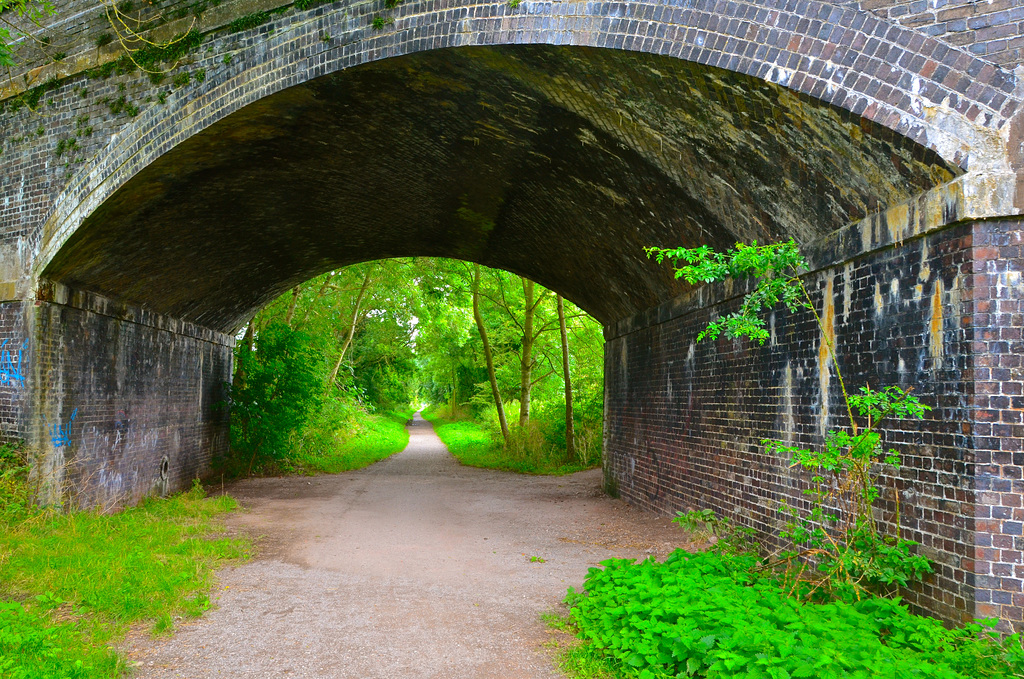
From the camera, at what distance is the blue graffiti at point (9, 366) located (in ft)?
27.9

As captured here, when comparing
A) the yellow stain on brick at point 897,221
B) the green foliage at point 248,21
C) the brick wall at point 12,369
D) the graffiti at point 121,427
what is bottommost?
the graffiti at point 121,427

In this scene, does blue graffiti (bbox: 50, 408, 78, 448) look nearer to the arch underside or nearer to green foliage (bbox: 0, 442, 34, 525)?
green foliage (bbox: 0, 442, 34, 525)

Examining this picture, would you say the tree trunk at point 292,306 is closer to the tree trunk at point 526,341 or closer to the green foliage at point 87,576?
the tree trunk at point 526,341

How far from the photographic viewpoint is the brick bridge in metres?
4.51

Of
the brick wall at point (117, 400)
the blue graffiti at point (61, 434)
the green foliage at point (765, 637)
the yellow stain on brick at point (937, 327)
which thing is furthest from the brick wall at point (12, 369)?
the yellow stain on brick at point (937, 327)

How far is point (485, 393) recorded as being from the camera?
2823 cm

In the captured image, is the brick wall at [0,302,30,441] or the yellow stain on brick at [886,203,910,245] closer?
the yellow stain on brick at [886,203,910,245]

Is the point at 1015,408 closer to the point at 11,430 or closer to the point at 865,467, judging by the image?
the point at 865,467

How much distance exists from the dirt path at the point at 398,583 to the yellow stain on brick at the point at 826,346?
2687mm

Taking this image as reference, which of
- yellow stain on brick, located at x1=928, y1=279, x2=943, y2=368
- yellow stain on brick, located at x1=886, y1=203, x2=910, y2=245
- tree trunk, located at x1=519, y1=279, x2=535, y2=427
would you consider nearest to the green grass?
tree trunk, located at x1=519, y1=279, x2=535, y2=427

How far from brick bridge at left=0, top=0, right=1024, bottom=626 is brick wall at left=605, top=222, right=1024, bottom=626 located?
0.7 inches

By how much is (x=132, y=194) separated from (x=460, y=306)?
14254 mm

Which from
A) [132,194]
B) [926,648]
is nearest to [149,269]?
[132,194]

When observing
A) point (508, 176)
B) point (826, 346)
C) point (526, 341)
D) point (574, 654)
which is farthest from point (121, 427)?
point (526, 341)
